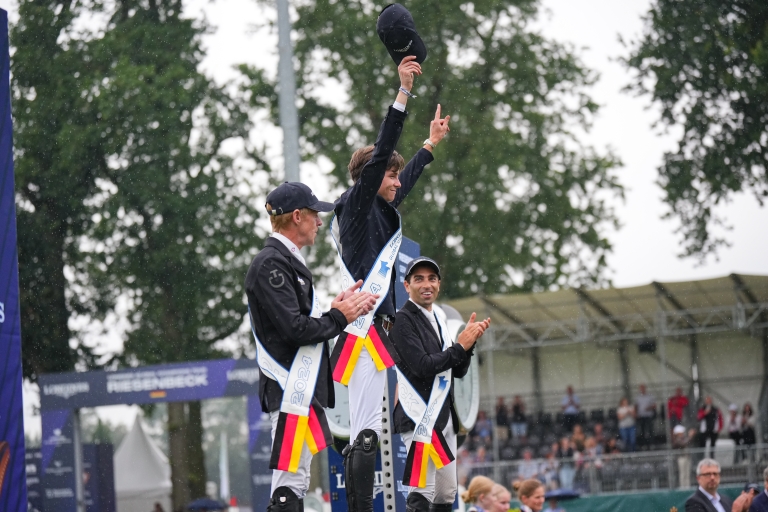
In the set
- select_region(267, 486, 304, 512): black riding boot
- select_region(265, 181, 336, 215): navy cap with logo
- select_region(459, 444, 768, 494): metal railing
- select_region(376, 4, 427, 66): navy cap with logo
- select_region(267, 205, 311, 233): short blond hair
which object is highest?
select_region(376, 4, 427, 66): navy cap with logo

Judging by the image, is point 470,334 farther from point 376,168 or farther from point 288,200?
point 288,200

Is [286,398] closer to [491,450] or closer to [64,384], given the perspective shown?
[64,384]

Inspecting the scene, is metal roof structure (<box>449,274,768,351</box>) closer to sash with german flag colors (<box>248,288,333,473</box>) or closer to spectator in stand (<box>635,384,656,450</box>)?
spectator in stand (<box>635,384,656,450</box>)

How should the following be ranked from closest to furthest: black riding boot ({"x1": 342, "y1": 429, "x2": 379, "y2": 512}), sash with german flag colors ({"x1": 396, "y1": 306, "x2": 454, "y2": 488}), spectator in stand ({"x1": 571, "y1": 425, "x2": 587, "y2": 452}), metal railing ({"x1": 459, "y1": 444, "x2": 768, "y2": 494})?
black riding boot ({"x1": 342, "y1": 429, "x2": 379, "y2": 512})
sash with german flag colors ({"x1": 396, "y1": 306, "x2": 454, "y2": 488})
metal railing ({"x1": 459, "y1": 444, "x2": 768, "y2": 494})
spectator in stand ({"x1": 571, "y1": 425, "x2": 587, "y2": 452})

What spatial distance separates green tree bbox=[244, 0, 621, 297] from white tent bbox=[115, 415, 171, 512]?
327 inches

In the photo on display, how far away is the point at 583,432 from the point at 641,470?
5.87 meters

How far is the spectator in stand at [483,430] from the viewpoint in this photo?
2495 cm

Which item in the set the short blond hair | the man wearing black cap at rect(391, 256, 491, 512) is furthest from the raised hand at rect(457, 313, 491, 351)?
the short blond hair

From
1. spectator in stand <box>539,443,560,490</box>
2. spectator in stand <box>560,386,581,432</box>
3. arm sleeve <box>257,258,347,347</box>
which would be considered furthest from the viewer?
spectator in stand <box>560,386,581,432</box>

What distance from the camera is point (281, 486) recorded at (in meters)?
4.85

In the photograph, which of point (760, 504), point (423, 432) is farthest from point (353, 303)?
point (760, 504)

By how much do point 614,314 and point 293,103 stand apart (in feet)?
51.3

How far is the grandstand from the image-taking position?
73.0 feet

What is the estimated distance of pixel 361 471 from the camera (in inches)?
211
